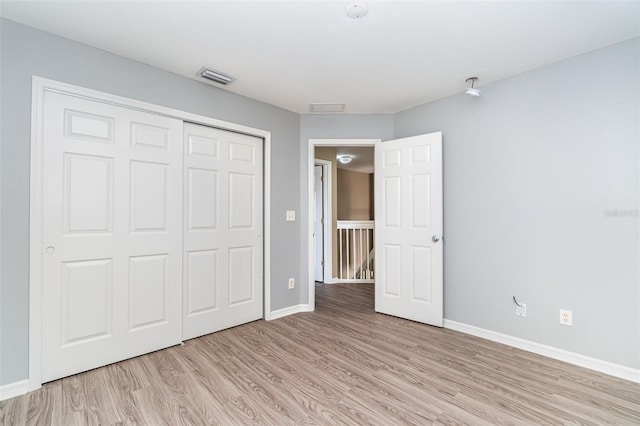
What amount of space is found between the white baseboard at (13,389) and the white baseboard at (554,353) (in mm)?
3474

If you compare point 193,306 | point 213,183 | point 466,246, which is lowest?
point 193,306

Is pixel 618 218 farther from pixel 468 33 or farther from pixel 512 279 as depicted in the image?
pixel 468 33

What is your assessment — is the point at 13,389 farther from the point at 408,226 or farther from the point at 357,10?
the point at 408,226

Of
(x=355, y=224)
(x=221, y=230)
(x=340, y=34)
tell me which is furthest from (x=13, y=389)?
(x=355, y=224)

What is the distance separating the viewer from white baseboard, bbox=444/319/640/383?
218 centimetres

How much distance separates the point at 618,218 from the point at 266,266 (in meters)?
3.09

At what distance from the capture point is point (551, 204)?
2.54 metres

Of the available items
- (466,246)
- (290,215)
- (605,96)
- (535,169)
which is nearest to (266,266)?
(290,215)

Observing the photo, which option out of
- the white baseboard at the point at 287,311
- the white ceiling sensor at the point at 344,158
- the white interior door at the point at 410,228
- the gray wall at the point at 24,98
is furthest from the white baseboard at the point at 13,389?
the white ceiling sensor at the point at 344,158

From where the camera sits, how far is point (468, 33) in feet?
6.99

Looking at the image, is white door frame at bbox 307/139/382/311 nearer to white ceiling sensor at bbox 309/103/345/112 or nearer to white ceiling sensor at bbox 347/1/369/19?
white ceiling sensor at bbox 309/103/345/112

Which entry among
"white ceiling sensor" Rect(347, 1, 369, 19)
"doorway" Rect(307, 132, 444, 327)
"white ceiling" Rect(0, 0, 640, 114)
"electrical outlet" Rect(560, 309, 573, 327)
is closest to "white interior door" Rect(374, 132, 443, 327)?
"doorway" Rect(307, 132, 444, 327)

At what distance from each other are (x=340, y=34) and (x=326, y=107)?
54.8 inches

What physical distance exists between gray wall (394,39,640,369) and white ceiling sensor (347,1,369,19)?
169 centimetres
